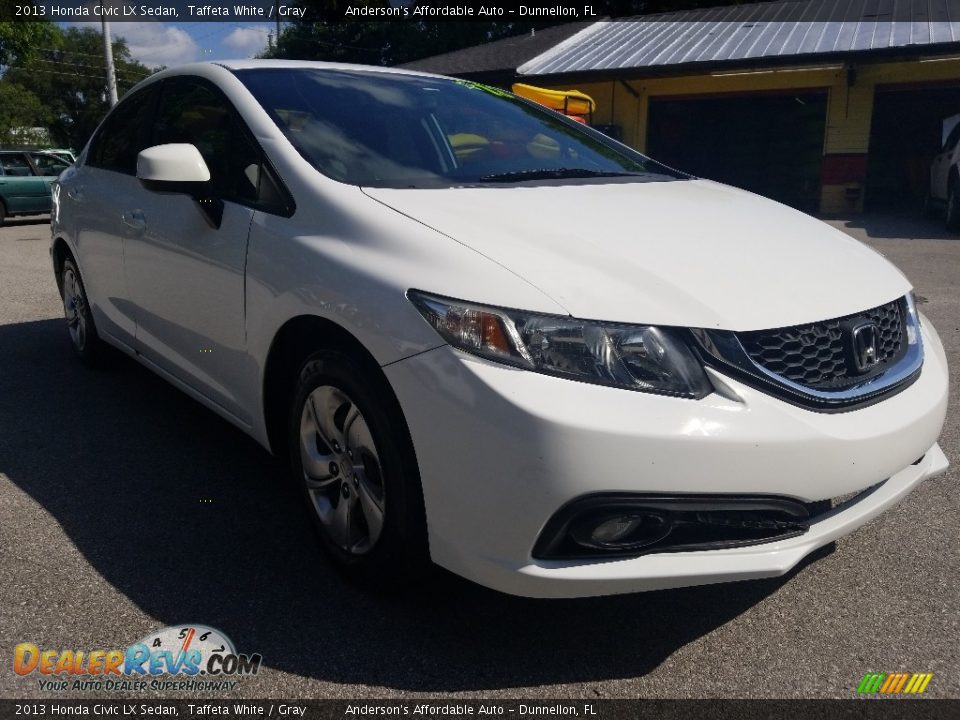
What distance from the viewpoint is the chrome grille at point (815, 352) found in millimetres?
2086

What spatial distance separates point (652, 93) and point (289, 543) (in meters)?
19.2

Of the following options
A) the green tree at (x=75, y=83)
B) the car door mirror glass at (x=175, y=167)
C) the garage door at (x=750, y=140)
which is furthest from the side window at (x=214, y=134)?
the green tree at (x=75, y=83)

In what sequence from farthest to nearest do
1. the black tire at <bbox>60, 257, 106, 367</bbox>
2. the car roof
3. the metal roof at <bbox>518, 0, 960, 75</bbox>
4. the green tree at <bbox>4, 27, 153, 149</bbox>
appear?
the green tree at <bbox>4, 27, 153, 149</bbox> → the metal roof at <bbox>518, 0, 960, 75</bbox> → the black tire at <bbox>60, 257, 106, 367</bbox> → the car roof

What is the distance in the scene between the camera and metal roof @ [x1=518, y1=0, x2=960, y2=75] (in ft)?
57.6

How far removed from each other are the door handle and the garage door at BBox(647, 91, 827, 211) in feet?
57.0

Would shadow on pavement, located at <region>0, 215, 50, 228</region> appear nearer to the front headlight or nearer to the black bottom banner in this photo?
the black bottom banner

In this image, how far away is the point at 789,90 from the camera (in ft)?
60.5

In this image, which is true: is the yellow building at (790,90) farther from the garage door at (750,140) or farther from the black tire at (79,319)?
the black tire at (79,319)

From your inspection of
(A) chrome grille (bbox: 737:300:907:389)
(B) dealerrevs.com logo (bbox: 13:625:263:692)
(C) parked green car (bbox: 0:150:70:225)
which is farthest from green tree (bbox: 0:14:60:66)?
(A) chrome grille (bbox: 737:300:907:389)

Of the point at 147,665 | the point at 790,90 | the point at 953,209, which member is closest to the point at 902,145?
the point at 790,90

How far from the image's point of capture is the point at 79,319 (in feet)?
15.6

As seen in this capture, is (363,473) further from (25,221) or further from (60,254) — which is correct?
(25,221)

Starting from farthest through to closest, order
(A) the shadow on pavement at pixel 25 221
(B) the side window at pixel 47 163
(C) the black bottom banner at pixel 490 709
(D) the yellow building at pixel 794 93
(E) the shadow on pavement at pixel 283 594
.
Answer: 1. (D) the yellow building at pixel 794 93
2. (A) the shadow on pavement at pixel 25 221
3. (B) the side window at pixel 47 163
4. (E) the shadow on pavement at pixel 283 594
5. (C) the black bottom banner at pixel 490 709

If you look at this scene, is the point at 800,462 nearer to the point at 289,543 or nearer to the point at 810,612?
the point at 810,612
